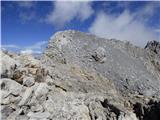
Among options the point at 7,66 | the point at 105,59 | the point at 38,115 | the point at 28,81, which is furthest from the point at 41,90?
the point at 105,59

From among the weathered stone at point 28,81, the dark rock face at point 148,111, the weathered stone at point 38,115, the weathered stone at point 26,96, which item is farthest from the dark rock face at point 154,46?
the weathered stone at point 38,115

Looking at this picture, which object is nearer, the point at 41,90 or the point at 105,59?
the point at 41,90

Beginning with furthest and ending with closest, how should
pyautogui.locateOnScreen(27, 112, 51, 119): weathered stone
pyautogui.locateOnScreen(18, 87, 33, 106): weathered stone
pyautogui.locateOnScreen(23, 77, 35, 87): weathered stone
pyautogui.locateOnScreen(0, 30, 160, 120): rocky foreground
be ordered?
pyautogui.locateOnScreen(23, 77, 35, 87): weathered stone → pyautogui.locateOnScreen(0, 30, 160, 120): rocky foreground → pyautogui.locateOnScreen(18, 87, 33, 106): weathered stone → pyautogui.locateOnScreen(27, 112, 51, 119): weathered stone

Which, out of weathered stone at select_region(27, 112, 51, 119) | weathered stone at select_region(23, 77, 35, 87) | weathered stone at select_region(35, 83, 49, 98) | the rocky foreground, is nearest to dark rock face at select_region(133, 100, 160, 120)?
the rocky foreground

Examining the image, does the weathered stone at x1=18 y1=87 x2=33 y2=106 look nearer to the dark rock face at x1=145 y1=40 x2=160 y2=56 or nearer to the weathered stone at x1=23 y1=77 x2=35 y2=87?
the weathered stone at x1=23 y1=77 x2=35 y2=87

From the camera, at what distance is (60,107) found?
24516 mm

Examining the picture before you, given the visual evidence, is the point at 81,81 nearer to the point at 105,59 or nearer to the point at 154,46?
the point at 105,59

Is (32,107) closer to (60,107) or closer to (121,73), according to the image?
(60,107)

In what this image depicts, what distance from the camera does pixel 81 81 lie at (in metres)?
30.8

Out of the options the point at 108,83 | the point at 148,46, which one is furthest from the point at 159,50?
the point at 108,83

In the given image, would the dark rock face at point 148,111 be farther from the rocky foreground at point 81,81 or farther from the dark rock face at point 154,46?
the dark rock face at point 154,46

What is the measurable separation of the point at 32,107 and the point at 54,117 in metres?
1.80

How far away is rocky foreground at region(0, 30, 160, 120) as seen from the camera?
78.3 ft

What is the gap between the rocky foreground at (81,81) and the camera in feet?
78.3
